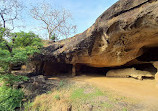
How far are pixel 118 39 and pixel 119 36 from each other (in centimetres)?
22

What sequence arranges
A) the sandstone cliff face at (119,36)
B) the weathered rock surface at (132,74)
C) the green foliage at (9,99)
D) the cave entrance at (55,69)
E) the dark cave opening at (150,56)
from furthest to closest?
the cave entrance at (55,69) < the dark cave opening at (150,56) < the weathered rock surface at (132,74) < the green foliage at (9,99) < the sandstone cliff face at (119,36)

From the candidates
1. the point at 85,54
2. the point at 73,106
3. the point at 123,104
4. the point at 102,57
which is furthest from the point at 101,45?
the point at 73,106

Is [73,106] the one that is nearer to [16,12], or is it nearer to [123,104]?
[123,104]

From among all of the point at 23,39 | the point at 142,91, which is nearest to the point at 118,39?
the point at 142,91

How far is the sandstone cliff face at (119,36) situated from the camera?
3240 mm

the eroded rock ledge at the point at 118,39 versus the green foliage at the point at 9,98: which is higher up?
the eroded rock ledge at the point at 118,39

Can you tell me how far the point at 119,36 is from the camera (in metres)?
4.46

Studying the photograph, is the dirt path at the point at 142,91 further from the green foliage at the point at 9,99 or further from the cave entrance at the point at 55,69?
the cave entrance at the point at 55,69

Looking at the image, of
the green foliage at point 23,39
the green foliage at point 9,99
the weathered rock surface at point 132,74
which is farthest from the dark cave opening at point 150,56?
Answer: the green foliage at point 23,39

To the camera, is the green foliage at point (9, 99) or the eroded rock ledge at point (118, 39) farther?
the green foliage at point (9, 99)

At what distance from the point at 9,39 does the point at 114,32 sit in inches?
295

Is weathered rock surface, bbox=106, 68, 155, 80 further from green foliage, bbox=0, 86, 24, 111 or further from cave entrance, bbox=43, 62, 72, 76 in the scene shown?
green foliage, bbox=0, 86, 24, 111

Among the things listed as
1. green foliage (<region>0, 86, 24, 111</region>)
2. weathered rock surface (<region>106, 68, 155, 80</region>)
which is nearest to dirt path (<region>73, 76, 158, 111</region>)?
weathered rock surface (<region>106, 68, 155, 80</region>)

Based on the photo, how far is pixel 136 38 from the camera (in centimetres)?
421
